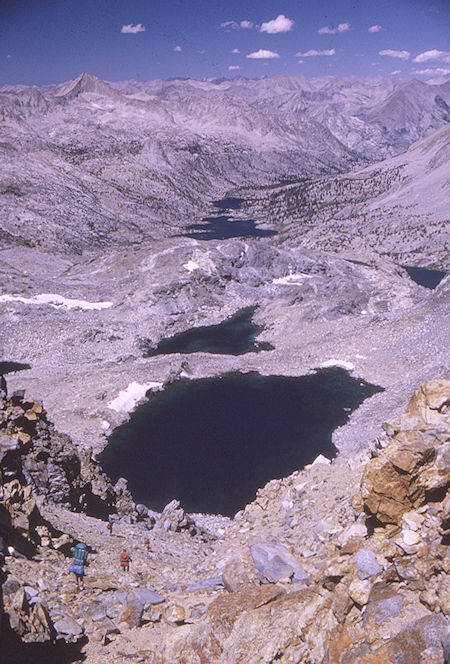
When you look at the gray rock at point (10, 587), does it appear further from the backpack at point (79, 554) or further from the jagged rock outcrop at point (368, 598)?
the jagged rock outcrop at point (368, 598)

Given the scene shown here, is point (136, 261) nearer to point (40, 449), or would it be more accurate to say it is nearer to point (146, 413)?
point (146, 413)

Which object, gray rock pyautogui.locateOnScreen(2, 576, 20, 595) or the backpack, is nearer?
gray rock pyautogui.locateOnScreen(2, 576, 20, 595)

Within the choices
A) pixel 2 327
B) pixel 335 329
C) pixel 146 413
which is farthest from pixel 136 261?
pixel 146 413

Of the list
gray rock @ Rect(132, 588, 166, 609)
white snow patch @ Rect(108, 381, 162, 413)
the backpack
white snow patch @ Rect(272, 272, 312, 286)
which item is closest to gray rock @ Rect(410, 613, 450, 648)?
gray rock @ Rect(132, 588, 166, 609)

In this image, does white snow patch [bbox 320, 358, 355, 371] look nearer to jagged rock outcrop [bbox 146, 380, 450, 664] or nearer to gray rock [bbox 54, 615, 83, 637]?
jagged rock outcrop [bbox 146, 380, 450, 664]

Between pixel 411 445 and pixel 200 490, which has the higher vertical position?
pixel 411 445

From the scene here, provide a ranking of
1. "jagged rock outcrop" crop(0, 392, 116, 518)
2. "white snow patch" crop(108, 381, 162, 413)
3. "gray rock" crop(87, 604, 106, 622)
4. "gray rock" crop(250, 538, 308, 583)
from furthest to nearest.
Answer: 1. "white snow patch" crop(108, 381, 162, 413)
2. "jagged rock outcrop" crop(0, 392, 116, 518)
3. "gray rock" crop(87, 604, 106, 622)
4. "gray rock" crop(250, 538, 308, 583)

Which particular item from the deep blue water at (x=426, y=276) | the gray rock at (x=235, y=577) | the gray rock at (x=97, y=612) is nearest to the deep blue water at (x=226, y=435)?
the gray rock at (x=235, y=577)
